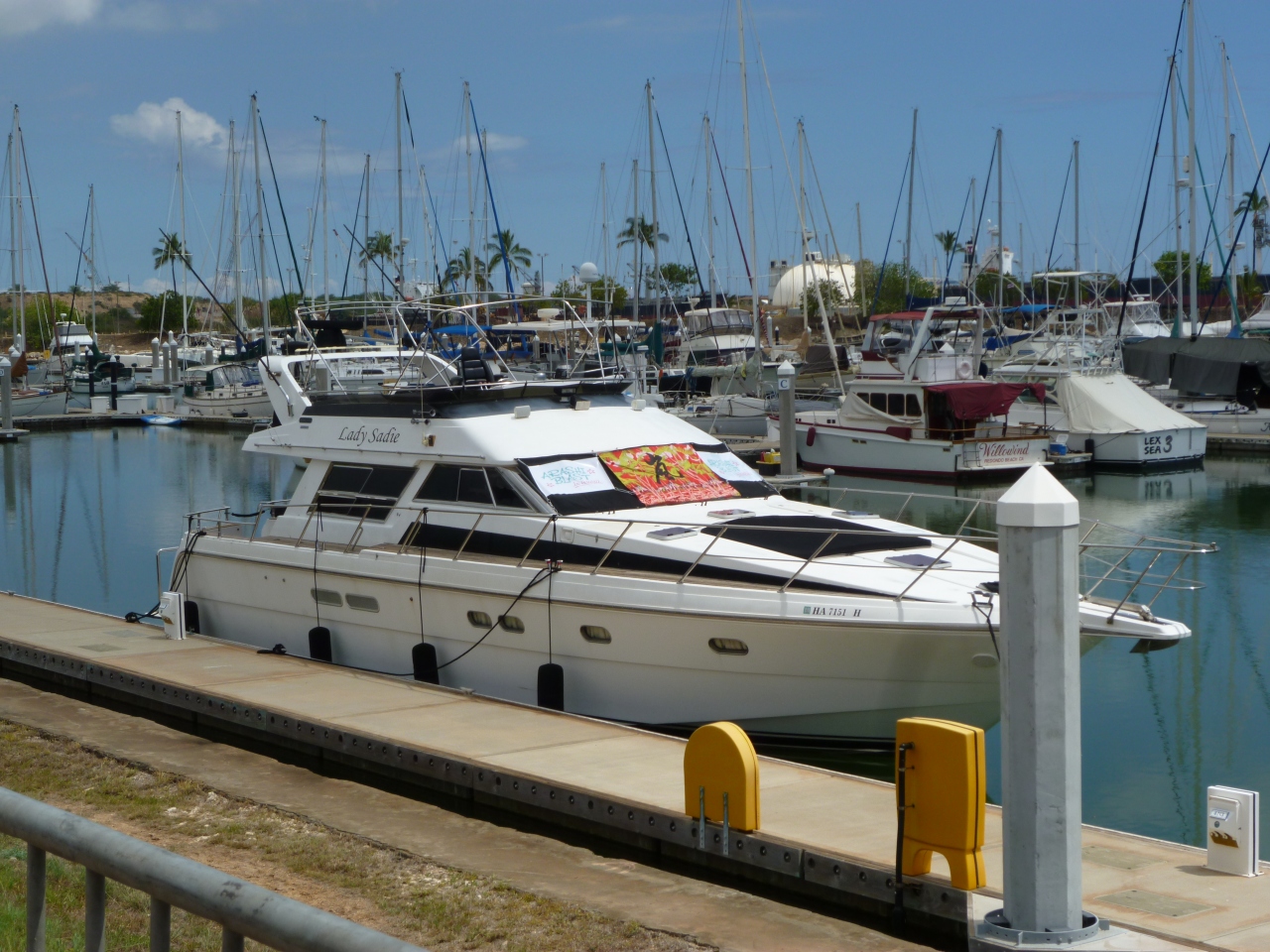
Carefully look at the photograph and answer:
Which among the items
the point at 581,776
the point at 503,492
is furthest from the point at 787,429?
the point at 581,776

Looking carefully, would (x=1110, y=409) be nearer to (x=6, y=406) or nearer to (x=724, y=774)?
(x=724, y=774)

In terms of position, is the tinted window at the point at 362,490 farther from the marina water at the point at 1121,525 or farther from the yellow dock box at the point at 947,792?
the yellow dock box at the point at 947,792

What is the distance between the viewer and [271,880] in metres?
6.91

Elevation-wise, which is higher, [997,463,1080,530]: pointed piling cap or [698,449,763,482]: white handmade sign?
[997,463,1080,530]: pointed piling cap

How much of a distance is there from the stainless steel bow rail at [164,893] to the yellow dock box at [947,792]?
12.3 feet

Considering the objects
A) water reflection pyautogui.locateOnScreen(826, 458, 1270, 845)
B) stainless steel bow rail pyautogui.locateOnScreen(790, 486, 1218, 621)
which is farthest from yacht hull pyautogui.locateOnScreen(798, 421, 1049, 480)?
water reflection pyautogui.locateOnScreen(826, 458, 1270, 845)

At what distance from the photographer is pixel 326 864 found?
23.5ft

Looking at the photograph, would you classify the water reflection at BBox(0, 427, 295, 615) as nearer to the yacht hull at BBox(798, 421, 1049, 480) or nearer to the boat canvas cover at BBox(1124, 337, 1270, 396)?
the yacht hull at BBox(798, 421, 1049, 480)

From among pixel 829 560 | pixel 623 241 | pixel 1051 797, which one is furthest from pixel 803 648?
pixel 623 241

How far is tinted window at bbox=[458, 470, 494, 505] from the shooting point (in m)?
12.3

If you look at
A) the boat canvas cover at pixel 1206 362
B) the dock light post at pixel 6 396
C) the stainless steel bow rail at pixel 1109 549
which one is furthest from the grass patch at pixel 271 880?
the dock light post at pixel 6 396

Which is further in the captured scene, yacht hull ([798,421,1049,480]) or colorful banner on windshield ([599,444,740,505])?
yacht hull ([798,421,1049,480])

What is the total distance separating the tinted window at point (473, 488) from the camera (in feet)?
40.2

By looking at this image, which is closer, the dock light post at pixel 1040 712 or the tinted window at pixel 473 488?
the dock light post at pixel 1040 712
